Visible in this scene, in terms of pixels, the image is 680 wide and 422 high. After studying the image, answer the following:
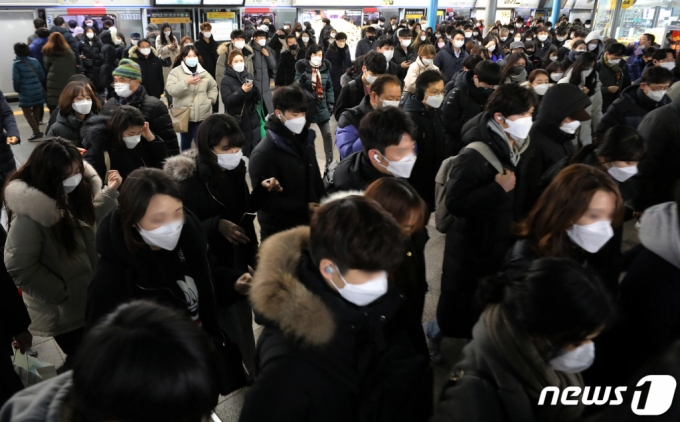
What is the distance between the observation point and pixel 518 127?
293 centimetres

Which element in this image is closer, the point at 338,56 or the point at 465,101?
the point at 465,101

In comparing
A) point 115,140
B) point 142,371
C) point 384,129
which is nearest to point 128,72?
point 115,140

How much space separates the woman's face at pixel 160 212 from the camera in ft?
6.28

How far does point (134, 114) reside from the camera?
338 centimetres

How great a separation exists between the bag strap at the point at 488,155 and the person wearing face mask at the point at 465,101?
1.93 m

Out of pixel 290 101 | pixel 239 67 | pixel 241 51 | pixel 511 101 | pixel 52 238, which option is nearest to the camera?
pixel 52 238

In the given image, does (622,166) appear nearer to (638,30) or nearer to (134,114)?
(134,114)

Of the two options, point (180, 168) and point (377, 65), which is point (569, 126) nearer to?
point (377, 65)

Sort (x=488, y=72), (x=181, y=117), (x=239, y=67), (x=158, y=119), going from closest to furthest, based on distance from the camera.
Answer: (x=158, y=119)
(x=488, y=72)
(x=239, y=67)
(x=181, y=117)

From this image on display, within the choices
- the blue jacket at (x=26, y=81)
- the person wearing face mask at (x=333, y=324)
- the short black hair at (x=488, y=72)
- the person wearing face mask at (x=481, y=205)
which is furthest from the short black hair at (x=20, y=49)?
the person wearing face mask at (x=333, y=324)

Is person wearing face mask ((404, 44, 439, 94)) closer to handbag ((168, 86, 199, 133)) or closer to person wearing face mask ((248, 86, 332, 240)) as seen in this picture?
handbag ((168, 86, 199, 133))

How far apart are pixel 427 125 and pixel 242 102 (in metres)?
2.61

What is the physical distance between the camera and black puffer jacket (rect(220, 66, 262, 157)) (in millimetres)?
5625

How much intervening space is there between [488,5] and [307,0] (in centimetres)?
767
